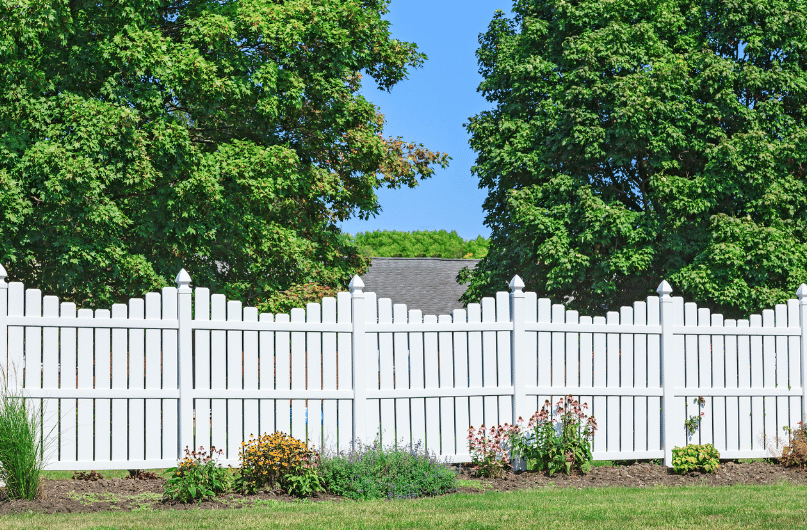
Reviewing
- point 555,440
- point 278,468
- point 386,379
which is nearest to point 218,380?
point 278,468

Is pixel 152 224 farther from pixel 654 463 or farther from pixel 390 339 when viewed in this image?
pixel 654 463

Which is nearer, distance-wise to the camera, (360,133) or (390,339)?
(390,339)

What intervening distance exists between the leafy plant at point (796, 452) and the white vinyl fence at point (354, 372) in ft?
1.01

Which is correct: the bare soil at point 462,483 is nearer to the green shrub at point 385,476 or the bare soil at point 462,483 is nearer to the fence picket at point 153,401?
the green shrub at point 385,476

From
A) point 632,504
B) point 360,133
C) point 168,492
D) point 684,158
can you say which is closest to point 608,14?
point 684,158

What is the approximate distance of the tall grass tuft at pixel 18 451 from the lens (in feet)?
23.3

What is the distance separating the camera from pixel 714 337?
9922 millimetres

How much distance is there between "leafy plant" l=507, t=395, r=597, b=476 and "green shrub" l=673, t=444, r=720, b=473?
1.04m

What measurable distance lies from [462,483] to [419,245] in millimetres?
38779

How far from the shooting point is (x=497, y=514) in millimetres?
6676

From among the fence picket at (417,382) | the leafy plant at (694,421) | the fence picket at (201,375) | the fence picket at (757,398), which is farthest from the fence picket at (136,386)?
the fence picket at (757,398)

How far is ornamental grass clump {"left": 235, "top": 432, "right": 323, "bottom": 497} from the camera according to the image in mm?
7715

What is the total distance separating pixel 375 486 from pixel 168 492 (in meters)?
1.85

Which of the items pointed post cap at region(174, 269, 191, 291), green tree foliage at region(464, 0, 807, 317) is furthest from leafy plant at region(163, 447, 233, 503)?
green tree foliage at region(464, 0, 807, 317)
